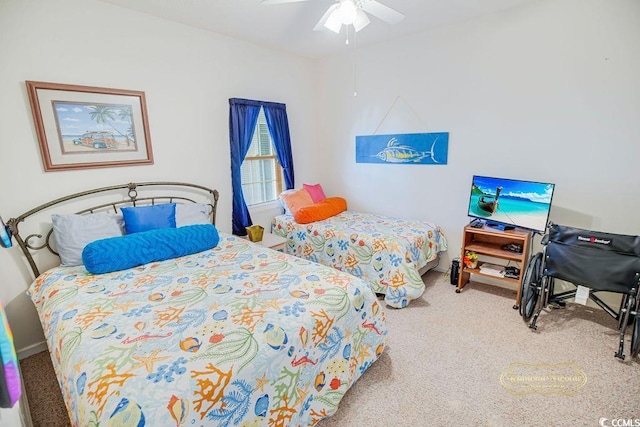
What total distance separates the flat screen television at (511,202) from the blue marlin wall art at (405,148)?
540mm

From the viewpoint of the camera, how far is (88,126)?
2.40 metres

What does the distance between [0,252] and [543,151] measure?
445 centimetres

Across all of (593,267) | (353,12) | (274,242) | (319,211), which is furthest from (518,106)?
(274,242)

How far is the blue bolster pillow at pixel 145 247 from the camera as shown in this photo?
2.03 meters

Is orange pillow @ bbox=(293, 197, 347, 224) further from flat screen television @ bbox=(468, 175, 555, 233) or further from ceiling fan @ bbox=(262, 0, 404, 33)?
ceiling fan @ bbox=(262, 0, 404, 33)

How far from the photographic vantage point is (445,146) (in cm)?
328

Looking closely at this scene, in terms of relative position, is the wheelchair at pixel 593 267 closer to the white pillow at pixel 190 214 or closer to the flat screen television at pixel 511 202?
the flat screen television at pixel 511 202

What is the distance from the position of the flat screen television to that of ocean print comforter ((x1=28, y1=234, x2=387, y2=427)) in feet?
5.50

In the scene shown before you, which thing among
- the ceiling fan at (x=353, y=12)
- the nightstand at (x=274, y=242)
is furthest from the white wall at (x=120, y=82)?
the ceiling fan at (x=353, y=12)

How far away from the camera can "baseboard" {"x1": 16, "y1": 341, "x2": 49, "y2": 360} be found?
2260 millimetres

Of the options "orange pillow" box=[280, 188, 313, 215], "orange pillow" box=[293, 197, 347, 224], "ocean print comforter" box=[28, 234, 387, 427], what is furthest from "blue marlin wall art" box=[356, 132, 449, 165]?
"ocean print comforter" box=[28, 234, 387, 427]

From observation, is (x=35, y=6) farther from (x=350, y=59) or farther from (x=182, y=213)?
(x=350, y=59)

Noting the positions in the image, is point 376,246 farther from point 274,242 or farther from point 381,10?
point 381,10

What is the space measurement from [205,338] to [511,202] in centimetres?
275
